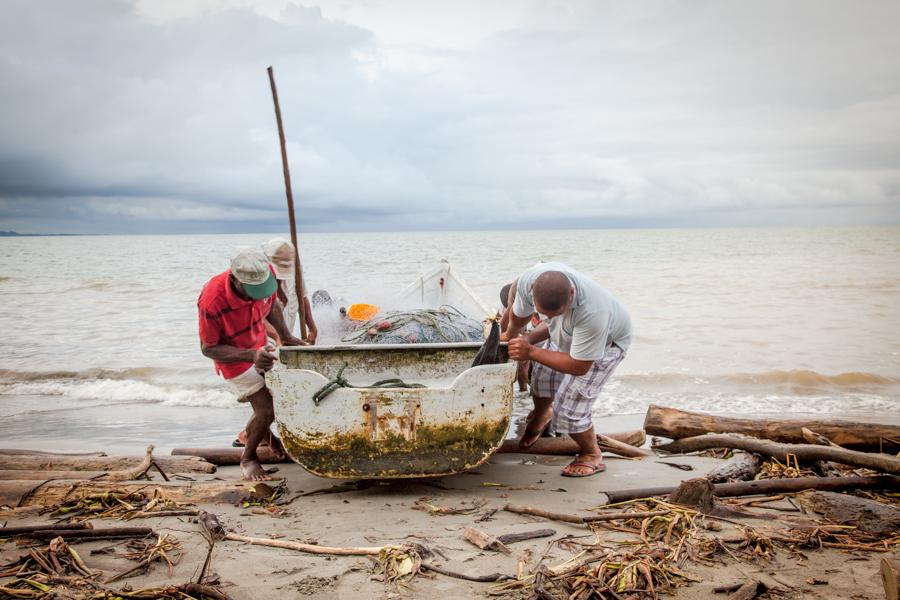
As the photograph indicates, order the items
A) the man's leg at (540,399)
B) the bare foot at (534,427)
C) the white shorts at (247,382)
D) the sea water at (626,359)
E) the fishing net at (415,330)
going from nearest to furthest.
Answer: the white shorts at (247,382) → the man's leg at (540,399) → the bare foot at (534,427) → the fishing net at (415,330) → the sea water at (626,359)

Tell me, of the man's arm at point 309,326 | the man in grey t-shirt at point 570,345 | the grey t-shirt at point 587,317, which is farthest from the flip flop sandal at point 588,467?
the man's arm at point 309,326

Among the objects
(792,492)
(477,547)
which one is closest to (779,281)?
(792,492)

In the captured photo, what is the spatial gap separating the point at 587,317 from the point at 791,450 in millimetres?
1636

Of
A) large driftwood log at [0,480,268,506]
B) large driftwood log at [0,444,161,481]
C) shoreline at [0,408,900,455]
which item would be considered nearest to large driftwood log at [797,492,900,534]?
shoreline at [0,408,900,455]

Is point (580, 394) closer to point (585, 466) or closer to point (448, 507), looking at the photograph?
point (585, 466)

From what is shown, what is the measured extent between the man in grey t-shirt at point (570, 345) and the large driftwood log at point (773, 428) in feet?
1.98

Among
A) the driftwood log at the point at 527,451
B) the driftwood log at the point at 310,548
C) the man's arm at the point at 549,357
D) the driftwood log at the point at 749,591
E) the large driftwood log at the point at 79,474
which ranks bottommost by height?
the driftwood log at the point at 527,451

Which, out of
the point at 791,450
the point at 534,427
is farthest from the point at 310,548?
the point at 791,450

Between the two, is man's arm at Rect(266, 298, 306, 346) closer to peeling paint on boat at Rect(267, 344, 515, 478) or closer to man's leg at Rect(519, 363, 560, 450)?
peeling paint on boat at Rect(267, 344, 515, 478)

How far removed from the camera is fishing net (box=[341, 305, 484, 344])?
6.06 m

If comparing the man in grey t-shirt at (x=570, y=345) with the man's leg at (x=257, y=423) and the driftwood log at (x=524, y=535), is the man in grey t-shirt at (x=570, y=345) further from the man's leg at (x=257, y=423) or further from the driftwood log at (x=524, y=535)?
the man's leg at (x=257, y=423)

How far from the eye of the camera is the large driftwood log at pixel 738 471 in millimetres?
3939

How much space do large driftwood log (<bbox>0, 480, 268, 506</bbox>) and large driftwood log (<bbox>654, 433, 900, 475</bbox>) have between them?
121 inches

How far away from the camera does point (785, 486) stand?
3631 mm
